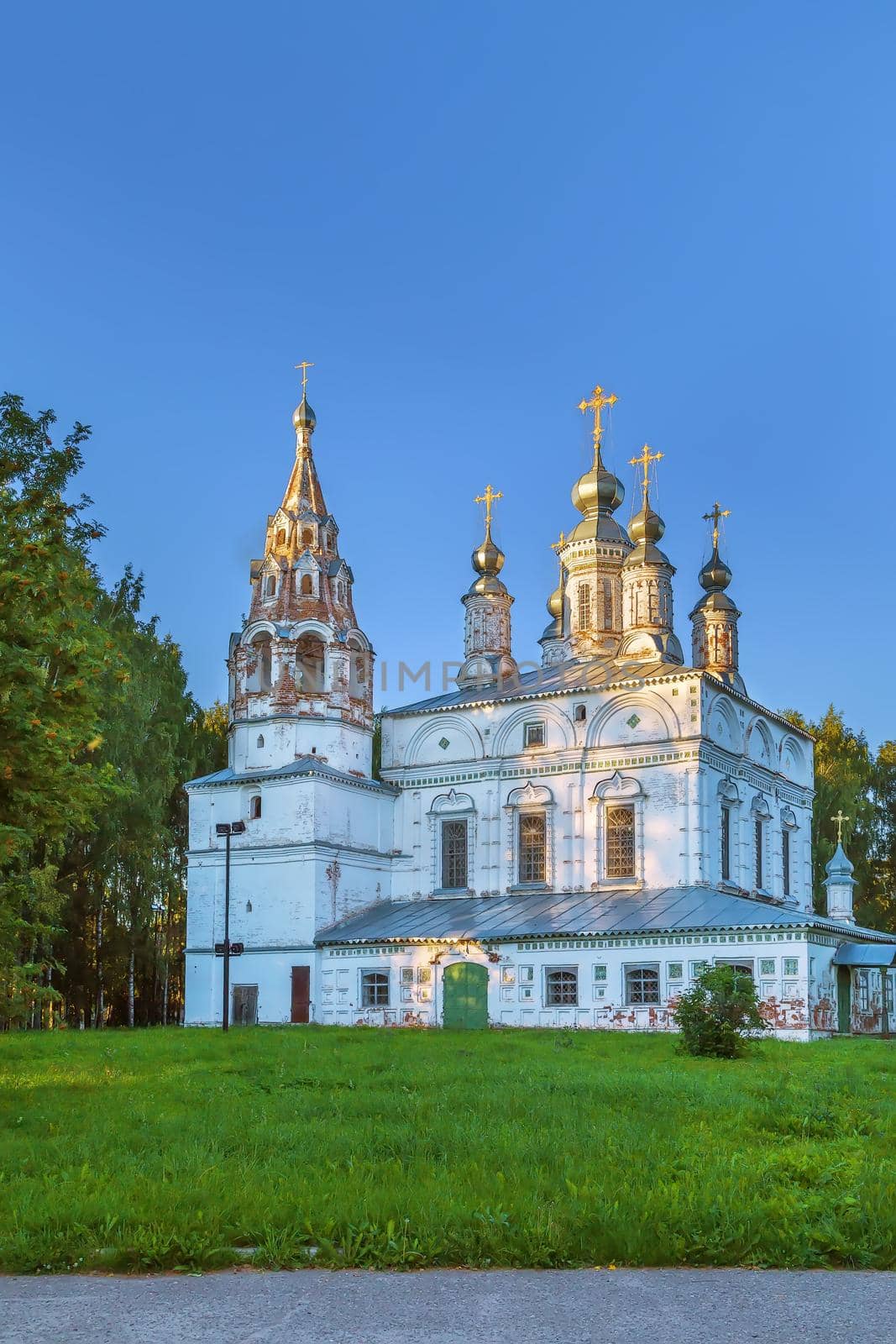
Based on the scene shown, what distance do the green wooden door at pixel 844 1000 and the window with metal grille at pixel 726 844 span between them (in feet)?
11.8

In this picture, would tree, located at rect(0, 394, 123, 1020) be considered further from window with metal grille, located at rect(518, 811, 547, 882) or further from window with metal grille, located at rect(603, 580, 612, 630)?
window with metal grille, located at rect(603, 580, 612, 630)

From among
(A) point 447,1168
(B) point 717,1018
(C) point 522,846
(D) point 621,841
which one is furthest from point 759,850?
(A) point 447,1168

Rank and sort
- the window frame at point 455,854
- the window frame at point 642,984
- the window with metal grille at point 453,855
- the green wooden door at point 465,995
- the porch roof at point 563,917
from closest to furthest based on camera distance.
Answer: the porch roof at point 563,917 → the window frame at point 642,984 → the green wooden door at point 465,995 → the window frame at point 455,854 → the window with metal grille at point 453,855

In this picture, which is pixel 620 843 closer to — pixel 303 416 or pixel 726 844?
pixel 726 844

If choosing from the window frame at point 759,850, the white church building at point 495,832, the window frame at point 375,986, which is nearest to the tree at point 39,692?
the white church building at point 495,832

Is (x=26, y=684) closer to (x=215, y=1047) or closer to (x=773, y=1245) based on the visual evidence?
(x=773, y=1245)

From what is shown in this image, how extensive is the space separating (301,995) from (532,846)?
6187 mm

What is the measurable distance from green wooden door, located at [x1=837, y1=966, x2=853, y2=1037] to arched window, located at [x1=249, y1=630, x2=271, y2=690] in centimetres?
1436

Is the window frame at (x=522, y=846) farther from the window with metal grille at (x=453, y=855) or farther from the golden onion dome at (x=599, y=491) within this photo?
the golden onion dome at (x=599, y=491)

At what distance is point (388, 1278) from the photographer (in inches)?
236

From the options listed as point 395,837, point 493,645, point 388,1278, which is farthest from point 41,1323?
point 493,645

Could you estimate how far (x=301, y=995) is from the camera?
97.2ft

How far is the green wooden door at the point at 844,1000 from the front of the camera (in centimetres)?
2669

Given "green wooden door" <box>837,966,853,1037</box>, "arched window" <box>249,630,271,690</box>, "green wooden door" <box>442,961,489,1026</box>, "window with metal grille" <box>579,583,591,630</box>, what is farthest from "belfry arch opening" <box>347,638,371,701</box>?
"green wooden door" <box>837,966,853,1037</box>
